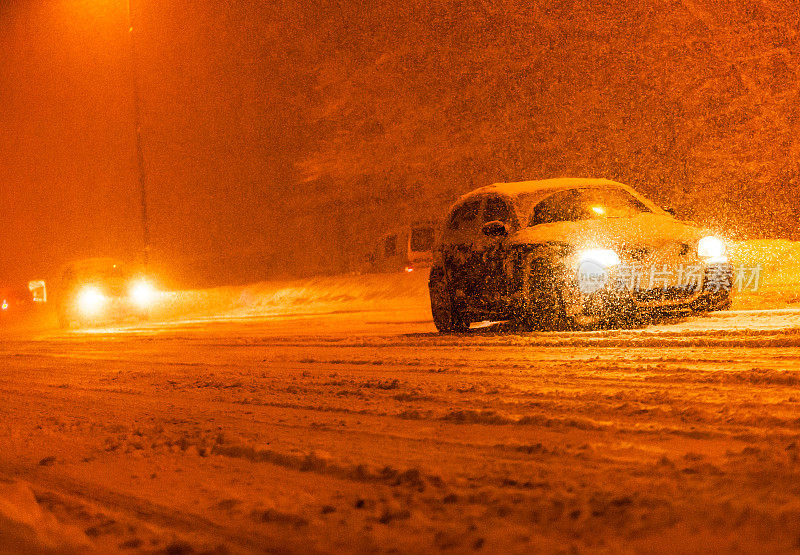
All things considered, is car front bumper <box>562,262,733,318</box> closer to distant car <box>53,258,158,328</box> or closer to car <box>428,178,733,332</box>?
car <box>428,178,733,332</box>

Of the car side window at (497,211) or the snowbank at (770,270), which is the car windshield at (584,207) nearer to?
the car side window at (497,211)

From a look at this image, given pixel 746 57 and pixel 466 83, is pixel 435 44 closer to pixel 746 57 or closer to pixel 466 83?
pixel 466 83

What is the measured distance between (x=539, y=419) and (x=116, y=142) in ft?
145

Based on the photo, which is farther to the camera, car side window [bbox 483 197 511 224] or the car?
car side window [bbox 483 197 511 224]

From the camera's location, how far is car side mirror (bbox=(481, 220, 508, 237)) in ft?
31.8

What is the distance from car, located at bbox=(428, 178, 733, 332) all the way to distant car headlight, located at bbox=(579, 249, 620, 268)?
1cm

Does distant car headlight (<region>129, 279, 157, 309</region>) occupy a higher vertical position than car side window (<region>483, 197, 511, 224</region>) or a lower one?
Result: lower

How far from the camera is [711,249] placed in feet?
30.2

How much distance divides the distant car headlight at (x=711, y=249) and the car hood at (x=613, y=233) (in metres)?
0.09

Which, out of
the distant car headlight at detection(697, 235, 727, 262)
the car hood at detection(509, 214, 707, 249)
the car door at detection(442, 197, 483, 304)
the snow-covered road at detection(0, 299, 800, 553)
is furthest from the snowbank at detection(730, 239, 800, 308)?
the car door at detection(442, 197, 483, 304)

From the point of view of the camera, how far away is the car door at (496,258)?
31.6 feet

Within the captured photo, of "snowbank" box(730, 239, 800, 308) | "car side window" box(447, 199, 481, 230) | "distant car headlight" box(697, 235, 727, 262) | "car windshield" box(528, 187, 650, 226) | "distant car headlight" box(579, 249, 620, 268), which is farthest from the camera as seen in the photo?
"snowbank" box(730, 239, 800, 308)

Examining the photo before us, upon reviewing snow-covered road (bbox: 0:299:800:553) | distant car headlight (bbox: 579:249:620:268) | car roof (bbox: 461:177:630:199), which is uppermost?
car roof (bbox: 461:177:630:199)

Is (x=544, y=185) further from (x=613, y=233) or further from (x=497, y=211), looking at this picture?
(x=613, y=233)
